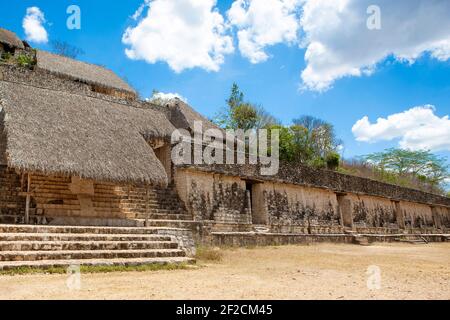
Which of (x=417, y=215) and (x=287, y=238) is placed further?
(x=417, y=215)

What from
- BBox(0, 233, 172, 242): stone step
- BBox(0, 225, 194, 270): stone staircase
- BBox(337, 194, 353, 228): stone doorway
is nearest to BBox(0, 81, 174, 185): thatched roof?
BBox(0, 225, 194, 270): stone staircase

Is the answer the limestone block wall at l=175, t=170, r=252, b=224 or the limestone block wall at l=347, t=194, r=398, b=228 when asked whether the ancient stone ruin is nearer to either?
the limestone block wall at l=175, t=170, r=252, b=224

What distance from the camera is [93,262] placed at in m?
6.38

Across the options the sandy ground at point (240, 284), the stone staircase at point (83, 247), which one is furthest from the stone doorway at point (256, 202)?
the sandy ground at point (240, 284)

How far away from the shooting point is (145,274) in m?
6.03

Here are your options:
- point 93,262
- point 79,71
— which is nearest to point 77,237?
point 93,262

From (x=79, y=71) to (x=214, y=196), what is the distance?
547 inches

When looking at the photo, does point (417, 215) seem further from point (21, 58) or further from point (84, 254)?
point (21, 58)

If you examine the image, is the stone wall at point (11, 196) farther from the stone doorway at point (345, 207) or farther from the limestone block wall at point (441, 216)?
the limestone block wall at point (441, 216)

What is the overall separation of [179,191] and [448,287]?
8585 millimetres

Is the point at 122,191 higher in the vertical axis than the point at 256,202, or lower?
higher

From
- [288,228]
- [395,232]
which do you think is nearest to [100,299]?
[288,228]

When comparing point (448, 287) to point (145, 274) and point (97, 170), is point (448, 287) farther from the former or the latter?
point (97, 170)

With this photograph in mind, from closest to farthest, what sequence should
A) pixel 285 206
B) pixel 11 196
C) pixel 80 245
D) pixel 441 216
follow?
1. pixel 80 245
2. pixel 11 196
3. pixel 285 206
4. pixel 441 216
